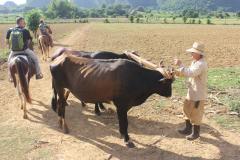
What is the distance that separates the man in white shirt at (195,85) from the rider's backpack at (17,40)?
191 inches

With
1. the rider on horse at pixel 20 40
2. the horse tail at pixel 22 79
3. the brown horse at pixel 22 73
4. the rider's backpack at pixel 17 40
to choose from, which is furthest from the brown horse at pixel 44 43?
the horse tail at pixel 22 79

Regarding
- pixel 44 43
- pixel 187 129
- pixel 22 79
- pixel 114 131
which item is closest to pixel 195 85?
pixel 187 129

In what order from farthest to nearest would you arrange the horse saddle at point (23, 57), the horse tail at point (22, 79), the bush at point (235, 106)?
the horse saddle at point (23, 57) < the horse tail at point (22, 79) < the bush at point (235, 106)

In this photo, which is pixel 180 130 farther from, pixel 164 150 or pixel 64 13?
pixel 64 13

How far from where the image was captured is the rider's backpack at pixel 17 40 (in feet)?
32.7

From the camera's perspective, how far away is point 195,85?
292 inches

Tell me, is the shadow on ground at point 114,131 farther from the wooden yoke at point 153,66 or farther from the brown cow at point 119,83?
the wooden yoke at point 153,66

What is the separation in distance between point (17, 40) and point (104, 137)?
392 cm

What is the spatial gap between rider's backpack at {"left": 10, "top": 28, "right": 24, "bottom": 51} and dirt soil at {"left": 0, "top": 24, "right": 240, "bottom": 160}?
5.50ft

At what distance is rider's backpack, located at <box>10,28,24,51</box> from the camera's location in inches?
393

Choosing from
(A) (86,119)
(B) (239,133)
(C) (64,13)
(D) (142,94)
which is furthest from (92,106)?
(C) (64,13)

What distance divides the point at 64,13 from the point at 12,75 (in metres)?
119

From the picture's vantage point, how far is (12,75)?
9820mm

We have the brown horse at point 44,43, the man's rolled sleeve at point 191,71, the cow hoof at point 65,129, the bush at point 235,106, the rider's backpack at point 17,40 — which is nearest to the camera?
the man's rolled sleeve at point 191,71
